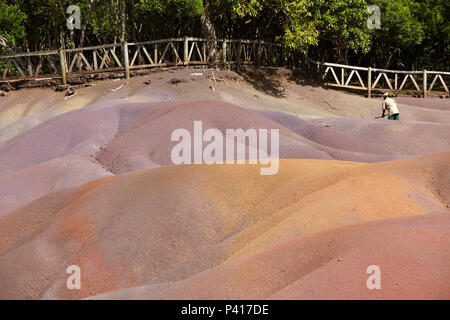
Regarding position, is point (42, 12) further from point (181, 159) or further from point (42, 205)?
point (42, 205)

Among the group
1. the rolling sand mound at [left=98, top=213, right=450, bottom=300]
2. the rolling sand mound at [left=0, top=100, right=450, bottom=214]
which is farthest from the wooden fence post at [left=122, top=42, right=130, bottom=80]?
the rolling sand mound at [left=98, top=213, right=450, bottom=300]

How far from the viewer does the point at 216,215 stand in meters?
8.42

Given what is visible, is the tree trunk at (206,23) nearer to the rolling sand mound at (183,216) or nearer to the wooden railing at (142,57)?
the wooden railing at (142,57)

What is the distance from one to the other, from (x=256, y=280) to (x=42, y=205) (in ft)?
17.5

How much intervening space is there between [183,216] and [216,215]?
545mm

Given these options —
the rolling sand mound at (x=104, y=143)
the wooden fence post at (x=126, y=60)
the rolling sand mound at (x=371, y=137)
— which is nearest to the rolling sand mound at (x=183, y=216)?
the rolling sand mound at (x=104, y=143)

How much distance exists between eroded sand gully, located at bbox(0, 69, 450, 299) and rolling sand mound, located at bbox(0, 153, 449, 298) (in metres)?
0.02

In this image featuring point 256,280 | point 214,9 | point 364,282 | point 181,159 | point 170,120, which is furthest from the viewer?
point 214,9

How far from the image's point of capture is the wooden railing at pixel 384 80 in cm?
2645

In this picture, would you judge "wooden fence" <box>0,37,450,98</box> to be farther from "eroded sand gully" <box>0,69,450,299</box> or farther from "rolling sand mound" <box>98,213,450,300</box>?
"rolling sand mound" <box>98,213,450,300</box>

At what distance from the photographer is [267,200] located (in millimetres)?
8641

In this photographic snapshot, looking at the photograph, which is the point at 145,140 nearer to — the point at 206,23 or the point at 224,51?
the point at 224,51

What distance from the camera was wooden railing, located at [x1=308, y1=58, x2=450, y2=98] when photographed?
26453 millimetres

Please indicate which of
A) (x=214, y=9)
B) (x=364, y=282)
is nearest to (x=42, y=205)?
(x=364, y=282)
